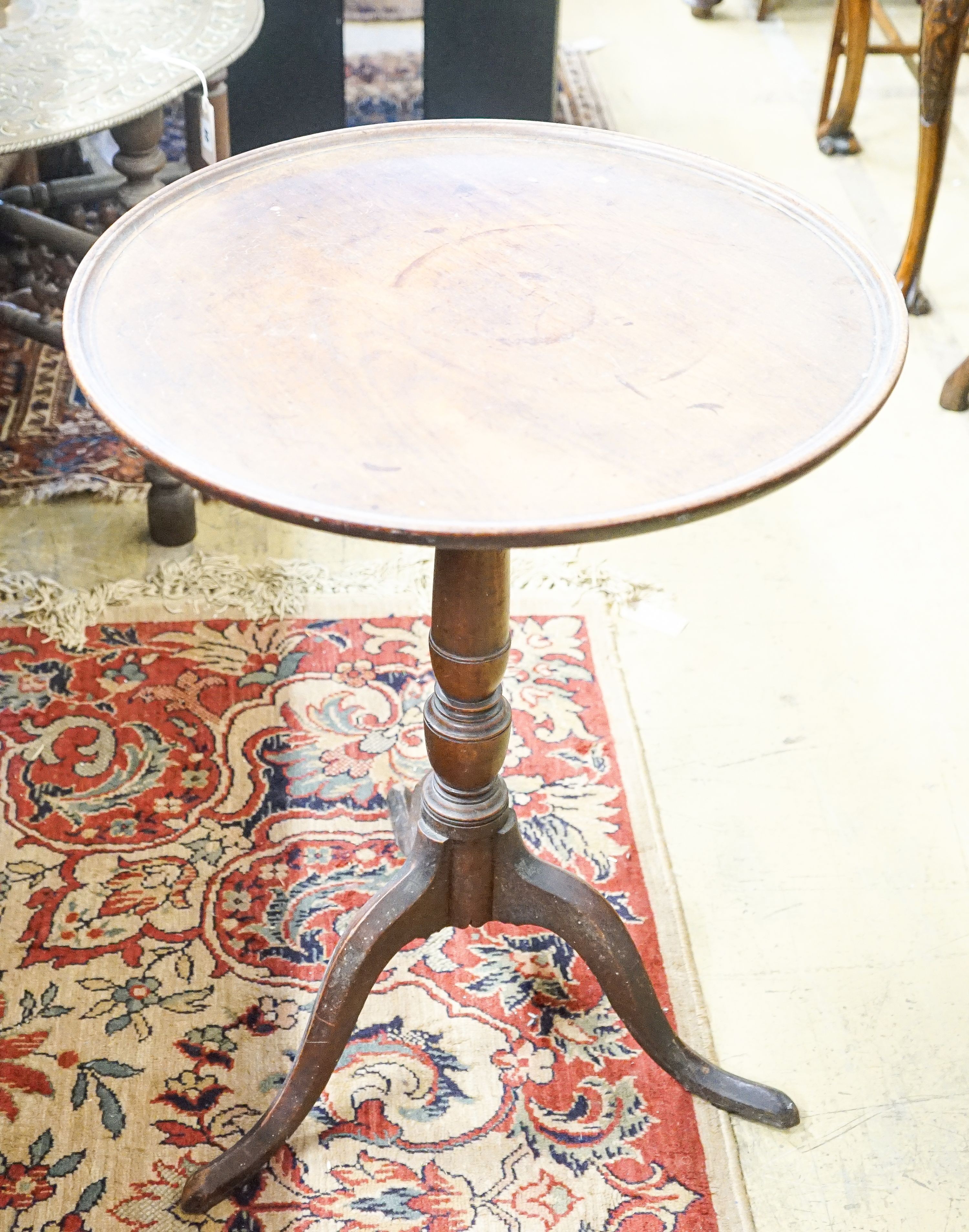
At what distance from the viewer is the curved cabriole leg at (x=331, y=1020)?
118 cm

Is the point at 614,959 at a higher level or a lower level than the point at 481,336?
lower

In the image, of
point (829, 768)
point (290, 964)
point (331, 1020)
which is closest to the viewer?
point (331, 1020)

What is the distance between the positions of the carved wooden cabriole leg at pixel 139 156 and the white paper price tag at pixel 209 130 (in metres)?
0.06

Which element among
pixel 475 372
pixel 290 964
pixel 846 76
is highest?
pixel 475 372

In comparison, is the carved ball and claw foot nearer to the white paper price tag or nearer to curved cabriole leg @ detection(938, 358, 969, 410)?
curved cabriole leg @ detection(938, 358, 969, 410)

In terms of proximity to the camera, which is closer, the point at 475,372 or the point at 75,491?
the point at 475,372

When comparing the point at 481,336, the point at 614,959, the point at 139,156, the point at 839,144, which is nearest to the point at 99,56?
the point at 139,156

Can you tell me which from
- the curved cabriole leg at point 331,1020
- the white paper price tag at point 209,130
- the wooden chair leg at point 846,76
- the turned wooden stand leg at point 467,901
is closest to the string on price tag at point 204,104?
the white paper price tag at point 209,130

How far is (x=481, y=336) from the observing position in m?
0.98

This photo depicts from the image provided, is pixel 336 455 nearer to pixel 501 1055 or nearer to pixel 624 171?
pixel 624 171

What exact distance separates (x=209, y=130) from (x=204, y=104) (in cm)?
5

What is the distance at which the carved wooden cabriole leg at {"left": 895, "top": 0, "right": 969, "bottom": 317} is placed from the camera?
7.20ft

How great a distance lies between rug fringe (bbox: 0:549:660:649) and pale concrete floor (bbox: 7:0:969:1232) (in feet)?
0.14

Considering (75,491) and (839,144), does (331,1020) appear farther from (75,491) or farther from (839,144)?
(839,144)
